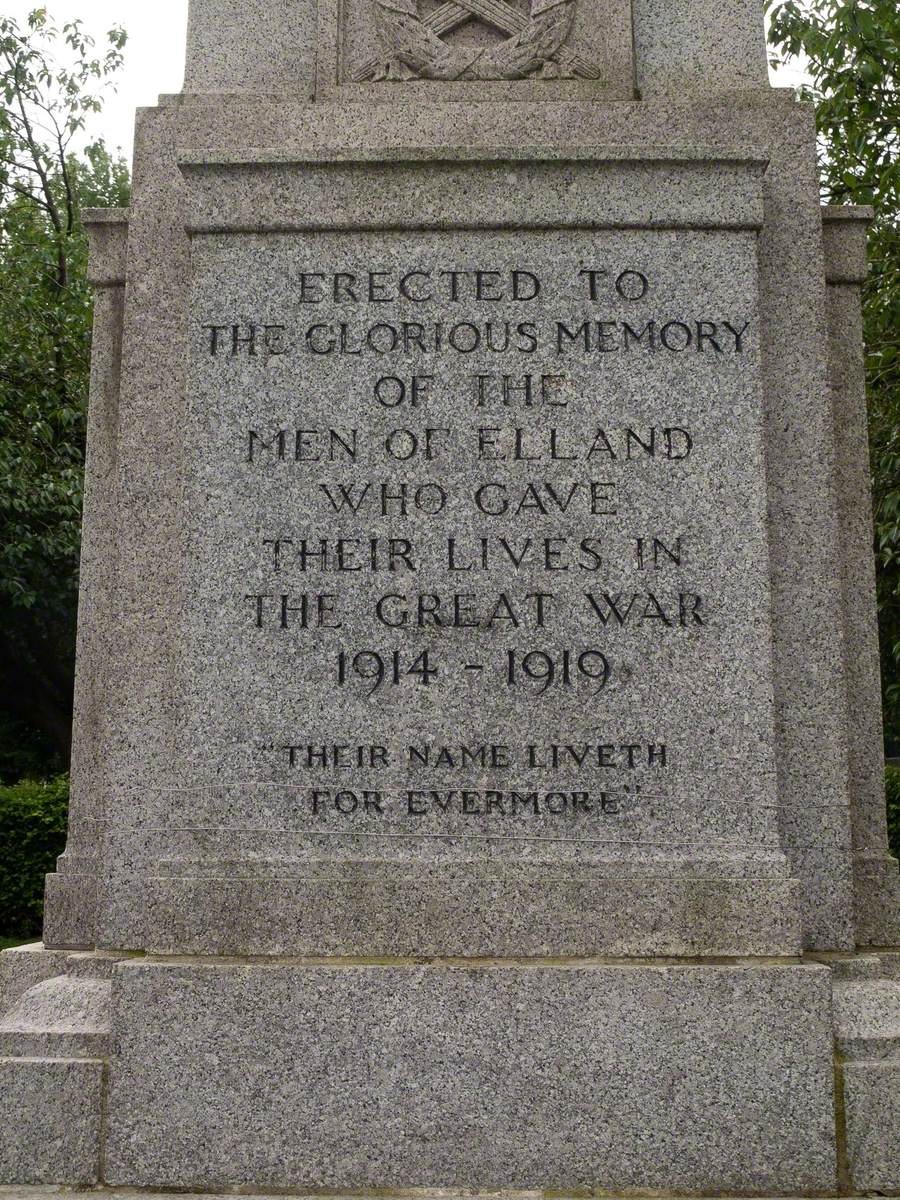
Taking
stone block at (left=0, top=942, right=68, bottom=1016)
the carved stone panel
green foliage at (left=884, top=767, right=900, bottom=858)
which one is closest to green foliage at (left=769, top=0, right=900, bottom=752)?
green foliage at (left=884, top=767, right=900, bottom=858)

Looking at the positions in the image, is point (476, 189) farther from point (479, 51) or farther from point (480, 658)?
point (480, 658)

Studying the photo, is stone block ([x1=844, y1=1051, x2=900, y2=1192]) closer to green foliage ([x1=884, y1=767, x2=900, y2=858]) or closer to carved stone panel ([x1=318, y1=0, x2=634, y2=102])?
carved stone panel ([x1=318, y1=0, x2=634, y2=102])

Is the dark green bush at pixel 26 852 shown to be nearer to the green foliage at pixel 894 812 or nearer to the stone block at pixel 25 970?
the stone block at pixel 25 970

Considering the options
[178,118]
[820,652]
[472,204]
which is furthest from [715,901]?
[178,118]

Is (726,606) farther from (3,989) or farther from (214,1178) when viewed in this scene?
(3,989)

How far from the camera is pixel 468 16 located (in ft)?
17.4

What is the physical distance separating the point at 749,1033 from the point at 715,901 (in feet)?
1.39

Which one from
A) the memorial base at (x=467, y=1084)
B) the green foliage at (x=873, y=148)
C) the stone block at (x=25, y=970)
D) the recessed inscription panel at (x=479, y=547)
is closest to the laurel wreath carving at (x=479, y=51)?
the recessed inscription panel at (x=479, y=547)

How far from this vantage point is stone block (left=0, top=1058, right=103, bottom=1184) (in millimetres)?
4211

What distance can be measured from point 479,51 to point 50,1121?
13.8 feet

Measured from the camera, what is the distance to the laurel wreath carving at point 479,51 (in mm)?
5219

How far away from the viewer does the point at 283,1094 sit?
166 inches

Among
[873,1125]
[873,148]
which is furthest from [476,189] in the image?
[873,148]

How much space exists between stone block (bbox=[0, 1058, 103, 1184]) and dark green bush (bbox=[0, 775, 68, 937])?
7770 millimetres
